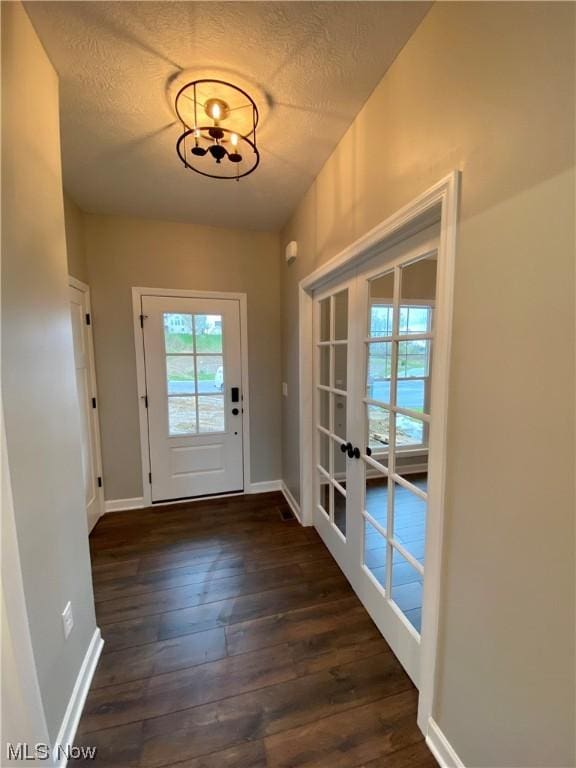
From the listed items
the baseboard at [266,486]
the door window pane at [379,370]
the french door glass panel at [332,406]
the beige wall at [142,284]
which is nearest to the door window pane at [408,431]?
the door window pane at [379,370]

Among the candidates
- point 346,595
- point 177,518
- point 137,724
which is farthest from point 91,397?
point 346,595

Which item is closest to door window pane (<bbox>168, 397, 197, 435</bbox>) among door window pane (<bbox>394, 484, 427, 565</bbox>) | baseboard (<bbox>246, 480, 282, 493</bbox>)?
baseboard (<bbox>246, 480, 282, 493</bbox>)

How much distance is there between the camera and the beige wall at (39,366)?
102 centimetres

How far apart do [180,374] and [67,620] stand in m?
2.03

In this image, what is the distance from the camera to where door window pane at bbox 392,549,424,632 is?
63.4 inches

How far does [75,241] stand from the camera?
253 centimetres

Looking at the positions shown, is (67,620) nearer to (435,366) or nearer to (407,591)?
(407,591)

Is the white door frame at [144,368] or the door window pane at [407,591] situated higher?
the white door frame at [144,368]

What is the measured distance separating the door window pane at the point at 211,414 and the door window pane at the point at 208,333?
0.48 m

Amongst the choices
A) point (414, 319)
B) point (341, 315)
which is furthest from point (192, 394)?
point (414, 319)

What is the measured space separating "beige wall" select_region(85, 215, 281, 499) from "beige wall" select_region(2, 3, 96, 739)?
1520 mm

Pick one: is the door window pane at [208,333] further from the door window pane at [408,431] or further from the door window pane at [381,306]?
the door window pane at [408,431]

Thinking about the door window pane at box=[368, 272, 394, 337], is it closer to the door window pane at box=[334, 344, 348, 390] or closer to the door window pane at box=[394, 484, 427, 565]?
the door window pane at box=[334, 344, 348, 390]

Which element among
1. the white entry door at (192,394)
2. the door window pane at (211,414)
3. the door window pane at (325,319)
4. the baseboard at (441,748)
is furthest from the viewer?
the door window pane at (211,414)
